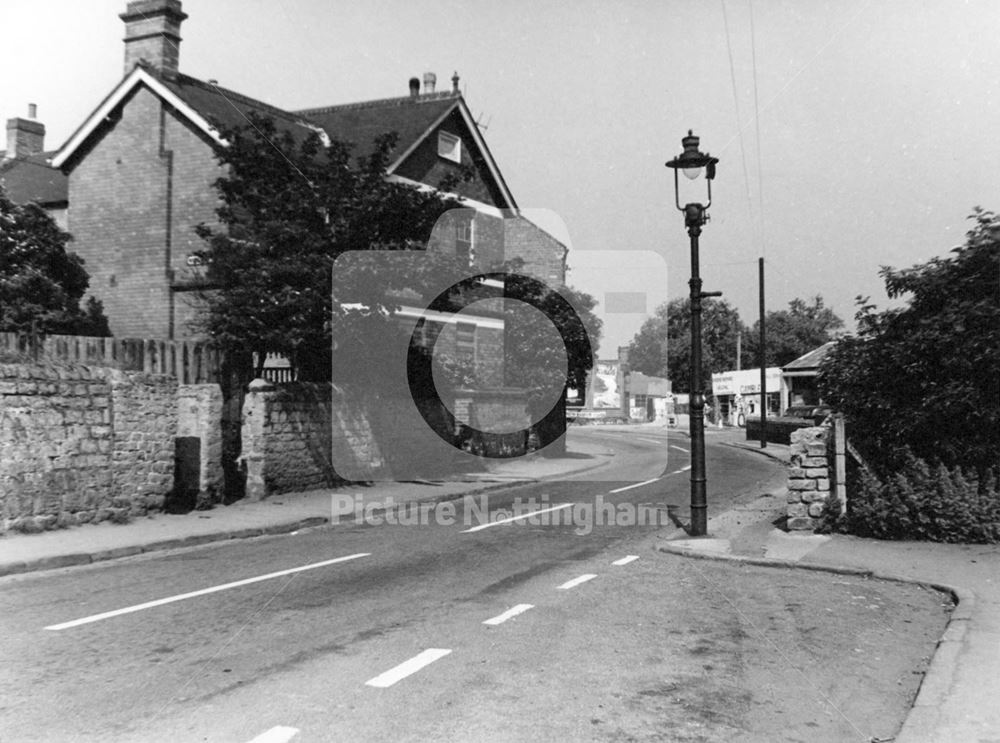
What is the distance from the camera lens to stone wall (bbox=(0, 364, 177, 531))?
1134 cm

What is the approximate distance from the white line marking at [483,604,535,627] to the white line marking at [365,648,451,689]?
0.95 meters

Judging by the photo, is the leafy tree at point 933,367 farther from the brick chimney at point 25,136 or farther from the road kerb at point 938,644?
the brick chimney at point 25,136

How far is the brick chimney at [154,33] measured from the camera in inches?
1019

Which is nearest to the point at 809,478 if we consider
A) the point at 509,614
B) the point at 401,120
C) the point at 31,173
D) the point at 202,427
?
the point at 509,614

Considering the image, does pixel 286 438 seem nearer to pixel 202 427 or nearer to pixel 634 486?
pixel 202 427

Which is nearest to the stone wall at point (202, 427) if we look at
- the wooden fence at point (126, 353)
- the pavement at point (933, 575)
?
the wooden fence at point (126, 353)

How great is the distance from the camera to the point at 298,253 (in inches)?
617

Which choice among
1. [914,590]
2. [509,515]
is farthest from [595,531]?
[914,590]

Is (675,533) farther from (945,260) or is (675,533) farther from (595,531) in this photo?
(945,260)

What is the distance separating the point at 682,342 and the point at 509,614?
7993 centimetres

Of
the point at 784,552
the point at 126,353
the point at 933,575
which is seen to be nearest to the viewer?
the point at 933,575

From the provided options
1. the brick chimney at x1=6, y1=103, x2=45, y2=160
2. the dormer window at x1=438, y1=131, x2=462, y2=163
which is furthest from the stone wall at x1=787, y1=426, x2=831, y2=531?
the brick chimney at x1=6, y1=103, x2=45, y2=160

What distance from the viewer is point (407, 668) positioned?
5.57 m

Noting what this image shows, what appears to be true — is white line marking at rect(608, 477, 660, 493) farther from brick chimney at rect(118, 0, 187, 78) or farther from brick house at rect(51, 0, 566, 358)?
brick chimney at rect(118, 0, 187, 78)
